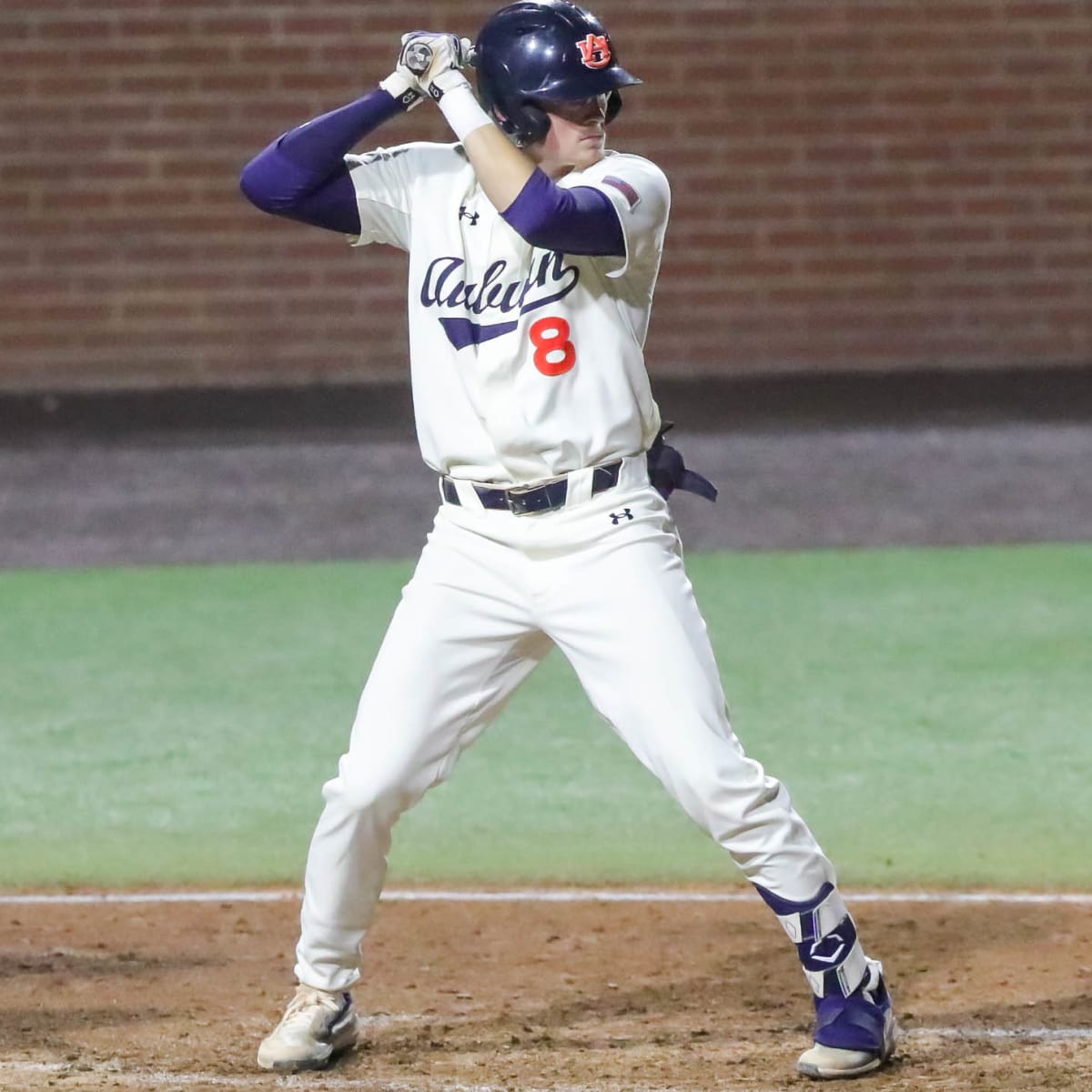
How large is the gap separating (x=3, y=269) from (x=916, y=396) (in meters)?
5.54

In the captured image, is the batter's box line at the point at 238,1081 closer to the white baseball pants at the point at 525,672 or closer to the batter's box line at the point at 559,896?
the white baseball pants at the point at 525,672

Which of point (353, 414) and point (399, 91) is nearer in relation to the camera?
point (399, 91)

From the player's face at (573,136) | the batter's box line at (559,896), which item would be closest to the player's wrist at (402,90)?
the player's face at (573,136)

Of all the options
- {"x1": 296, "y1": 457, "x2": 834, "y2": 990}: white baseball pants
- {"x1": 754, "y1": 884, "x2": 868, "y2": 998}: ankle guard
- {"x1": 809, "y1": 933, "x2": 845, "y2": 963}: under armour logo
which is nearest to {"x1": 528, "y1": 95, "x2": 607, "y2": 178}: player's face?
{"x1": 296, "y1": 457, "x2": 834, "y2": 990}: white baseball pants

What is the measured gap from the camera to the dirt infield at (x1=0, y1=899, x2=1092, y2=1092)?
3686 mm

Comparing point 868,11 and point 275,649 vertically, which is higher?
point 868,11

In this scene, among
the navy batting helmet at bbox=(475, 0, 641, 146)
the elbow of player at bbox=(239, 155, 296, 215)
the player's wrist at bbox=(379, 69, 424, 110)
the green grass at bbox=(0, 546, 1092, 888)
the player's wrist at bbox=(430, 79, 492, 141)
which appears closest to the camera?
the player's wrist at bbox=(430, 79, 492, 141)

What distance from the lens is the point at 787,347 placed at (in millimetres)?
12055

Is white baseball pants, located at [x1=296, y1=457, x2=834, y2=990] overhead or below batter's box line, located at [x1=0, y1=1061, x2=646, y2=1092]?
overhead

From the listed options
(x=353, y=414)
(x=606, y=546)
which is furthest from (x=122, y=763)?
(x=353, y=414)

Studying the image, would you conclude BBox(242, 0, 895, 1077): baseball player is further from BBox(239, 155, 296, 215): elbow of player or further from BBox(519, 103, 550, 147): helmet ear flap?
BBox(239, 155, 296, 215): elbow of player

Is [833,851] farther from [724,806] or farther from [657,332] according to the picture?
[657,332]

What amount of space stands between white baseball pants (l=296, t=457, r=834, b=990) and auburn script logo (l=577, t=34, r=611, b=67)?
0.75 meters

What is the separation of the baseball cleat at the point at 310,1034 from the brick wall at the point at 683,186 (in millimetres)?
8388
